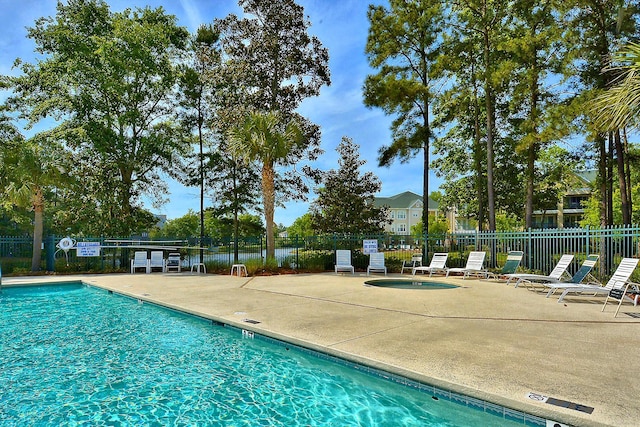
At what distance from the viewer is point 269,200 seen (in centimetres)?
1680

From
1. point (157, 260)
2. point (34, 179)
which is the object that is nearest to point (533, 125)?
point (157, 260)

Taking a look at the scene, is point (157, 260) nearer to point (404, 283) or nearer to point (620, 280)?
point (404, 283)

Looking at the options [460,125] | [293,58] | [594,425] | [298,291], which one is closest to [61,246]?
[298,291]

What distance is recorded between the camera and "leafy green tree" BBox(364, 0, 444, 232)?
18.1m

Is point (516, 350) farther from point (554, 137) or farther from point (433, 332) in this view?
point (554, 137)

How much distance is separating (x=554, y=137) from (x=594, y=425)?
14.0m

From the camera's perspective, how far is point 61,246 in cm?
1639

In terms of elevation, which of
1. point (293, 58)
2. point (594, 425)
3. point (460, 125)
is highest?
point (293, 58)

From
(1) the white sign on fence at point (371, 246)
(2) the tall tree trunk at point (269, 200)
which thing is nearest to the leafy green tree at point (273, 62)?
(2) the tall tree trunk at point (269, 200)

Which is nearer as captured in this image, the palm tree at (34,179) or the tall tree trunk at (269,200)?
the palm tree at (34,179)

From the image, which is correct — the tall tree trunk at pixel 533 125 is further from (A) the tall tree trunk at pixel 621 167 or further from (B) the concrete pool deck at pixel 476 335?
(B) the concrete pool deck at pixel 476 335

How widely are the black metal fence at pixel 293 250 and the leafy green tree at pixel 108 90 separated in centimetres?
285

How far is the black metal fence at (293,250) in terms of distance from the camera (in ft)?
48.7

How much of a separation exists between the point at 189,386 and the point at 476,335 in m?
3.80
